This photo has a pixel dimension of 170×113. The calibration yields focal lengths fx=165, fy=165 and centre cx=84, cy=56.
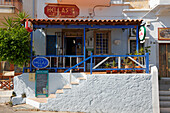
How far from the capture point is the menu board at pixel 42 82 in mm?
7773

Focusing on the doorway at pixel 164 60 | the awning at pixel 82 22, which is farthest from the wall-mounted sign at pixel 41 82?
the doorway at pixel 164 60

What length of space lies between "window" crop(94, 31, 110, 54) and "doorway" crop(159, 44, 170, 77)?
3227 millimetres

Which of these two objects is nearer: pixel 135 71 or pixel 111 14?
pixel 135 71

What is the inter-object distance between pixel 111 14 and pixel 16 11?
5.92 m

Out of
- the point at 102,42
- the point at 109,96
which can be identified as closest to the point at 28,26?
the point at 102,42

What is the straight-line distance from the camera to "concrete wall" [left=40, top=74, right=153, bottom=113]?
22.6 ft

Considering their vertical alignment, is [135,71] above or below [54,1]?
below

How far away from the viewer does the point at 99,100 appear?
6.94m

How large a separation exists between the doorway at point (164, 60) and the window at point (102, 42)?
323 cm

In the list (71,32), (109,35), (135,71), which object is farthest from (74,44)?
(135,71)

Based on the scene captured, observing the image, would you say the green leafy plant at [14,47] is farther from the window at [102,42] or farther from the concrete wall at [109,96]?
the window at [102,42]

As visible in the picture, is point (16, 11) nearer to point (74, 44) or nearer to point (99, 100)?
point (74, 44)

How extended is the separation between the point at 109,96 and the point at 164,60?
512 centimetres

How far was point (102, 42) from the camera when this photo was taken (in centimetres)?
1012
